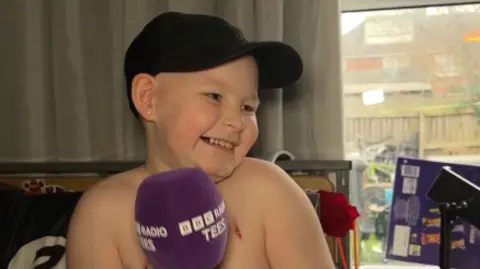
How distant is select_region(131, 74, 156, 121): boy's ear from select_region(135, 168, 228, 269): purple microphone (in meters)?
0.22

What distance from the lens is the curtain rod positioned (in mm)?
1329

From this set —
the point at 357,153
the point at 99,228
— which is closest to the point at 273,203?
the point at 99,228

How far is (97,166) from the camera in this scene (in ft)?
4.63

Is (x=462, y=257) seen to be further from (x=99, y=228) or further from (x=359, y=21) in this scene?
(x=99, y=228)

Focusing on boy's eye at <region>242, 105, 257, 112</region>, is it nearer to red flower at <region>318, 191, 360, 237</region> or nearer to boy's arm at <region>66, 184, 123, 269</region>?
boy's arm at <region>66, 184, 123, 269</region>

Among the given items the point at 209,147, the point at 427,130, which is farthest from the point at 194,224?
the point at 427,130

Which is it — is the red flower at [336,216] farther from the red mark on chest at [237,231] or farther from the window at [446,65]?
the window at [446,65]

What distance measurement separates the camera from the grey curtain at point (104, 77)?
4.43ft

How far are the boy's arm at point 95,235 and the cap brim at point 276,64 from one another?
0.98 feet

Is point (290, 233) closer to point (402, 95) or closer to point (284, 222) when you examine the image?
point (284, 222)

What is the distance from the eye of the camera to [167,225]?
693 mm

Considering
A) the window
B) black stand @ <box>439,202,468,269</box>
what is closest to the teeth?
black stand @ <box>439,202,468,269</box>

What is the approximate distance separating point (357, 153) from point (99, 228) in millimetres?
837

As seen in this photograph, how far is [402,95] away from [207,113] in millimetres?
849
